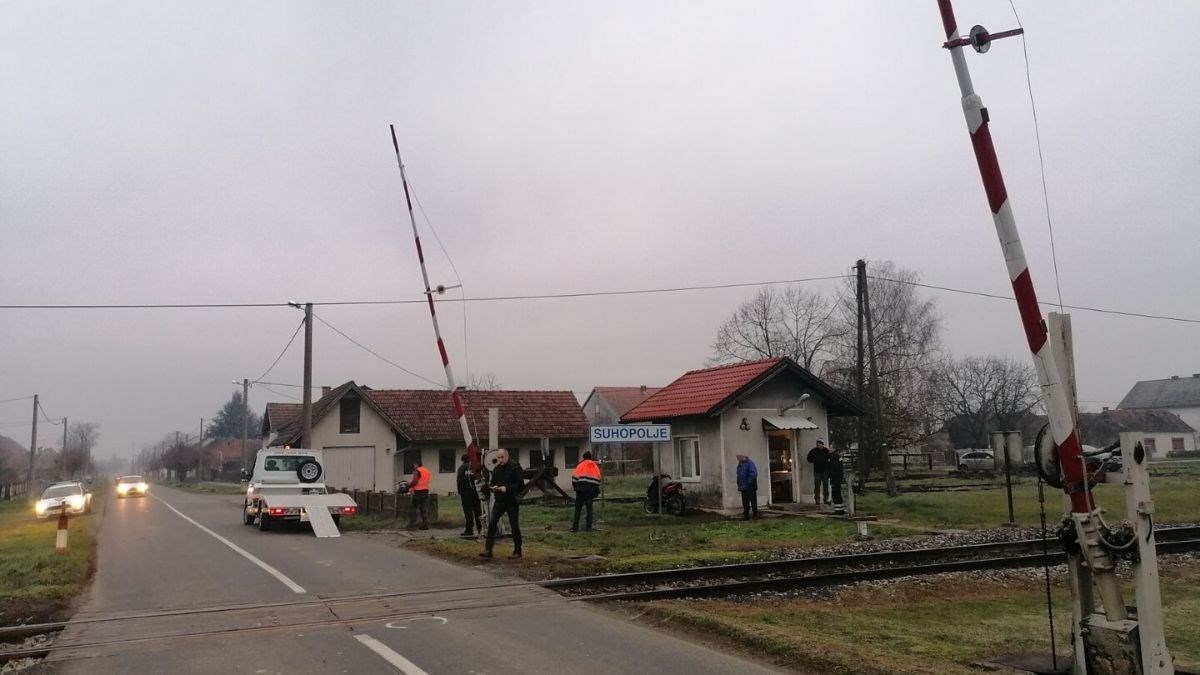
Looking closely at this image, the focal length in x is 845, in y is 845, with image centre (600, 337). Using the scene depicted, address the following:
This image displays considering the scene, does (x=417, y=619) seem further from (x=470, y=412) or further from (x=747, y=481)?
(x=470, y=412)

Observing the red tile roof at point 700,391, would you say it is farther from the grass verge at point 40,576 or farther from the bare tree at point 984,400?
the bare tree at point 984,400

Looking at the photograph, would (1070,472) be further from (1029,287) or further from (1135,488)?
(1029,287)

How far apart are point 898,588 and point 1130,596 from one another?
8.72 ft

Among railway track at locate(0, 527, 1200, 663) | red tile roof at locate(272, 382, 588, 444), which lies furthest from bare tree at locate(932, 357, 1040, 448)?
railway track at locate(0, 527, 1200, 663)

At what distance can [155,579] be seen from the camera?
1230 cm

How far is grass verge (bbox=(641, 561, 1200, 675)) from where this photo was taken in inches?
280

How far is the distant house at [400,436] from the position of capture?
128 feet

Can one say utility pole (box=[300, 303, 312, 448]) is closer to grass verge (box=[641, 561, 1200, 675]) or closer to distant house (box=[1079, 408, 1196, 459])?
grass verge (box=[641, 561, 1200, 675])

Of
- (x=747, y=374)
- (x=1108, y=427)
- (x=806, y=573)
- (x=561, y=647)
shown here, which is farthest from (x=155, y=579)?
(x=1108, y=427)

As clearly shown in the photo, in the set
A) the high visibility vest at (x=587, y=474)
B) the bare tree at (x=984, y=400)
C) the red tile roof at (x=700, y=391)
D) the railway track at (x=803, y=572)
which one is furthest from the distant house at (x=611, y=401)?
the railway track at (x=803, y=572)

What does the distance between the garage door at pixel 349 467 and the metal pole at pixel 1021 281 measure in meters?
36.4

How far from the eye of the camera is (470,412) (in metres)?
41.3

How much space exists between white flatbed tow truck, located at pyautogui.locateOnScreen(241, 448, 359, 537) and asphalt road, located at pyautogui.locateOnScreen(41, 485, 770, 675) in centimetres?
553

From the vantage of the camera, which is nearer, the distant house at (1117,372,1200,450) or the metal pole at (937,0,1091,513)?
the metal pole at (937,0,1091,513)
